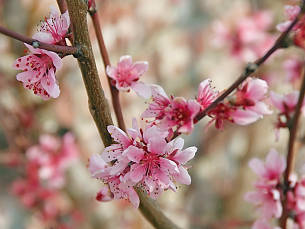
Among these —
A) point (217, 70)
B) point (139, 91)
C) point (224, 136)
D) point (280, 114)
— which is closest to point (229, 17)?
point (217, 70)

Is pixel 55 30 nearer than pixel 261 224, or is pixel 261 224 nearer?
pixel 55 30

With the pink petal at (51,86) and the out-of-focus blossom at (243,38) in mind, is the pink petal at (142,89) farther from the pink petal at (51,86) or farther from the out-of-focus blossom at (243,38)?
the out-of-focus blossom at (243,38)

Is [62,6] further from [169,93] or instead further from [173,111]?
[169,93]

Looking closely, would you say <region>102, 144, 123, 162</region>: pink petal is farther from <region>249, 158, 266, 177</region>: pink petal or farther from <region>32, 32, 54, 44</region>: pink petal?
<region>249, 158, 266, 177</region>: pink petal

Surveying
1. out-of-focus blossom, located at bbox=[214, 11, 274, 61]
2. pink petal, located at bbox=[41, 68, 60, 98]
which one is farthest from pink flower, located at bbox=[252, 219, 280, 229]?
out-of-focus blossom, located at bbox=[214, 11, 274, 61]

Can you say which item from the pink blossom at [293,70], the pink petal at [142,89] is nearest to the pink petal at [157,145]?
the pink petal at [142,89]

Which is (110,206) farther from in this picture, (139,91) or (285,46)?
(285,46)

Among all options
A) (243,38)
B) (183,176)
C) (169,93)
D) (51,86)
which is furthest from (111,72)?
(169,93)
